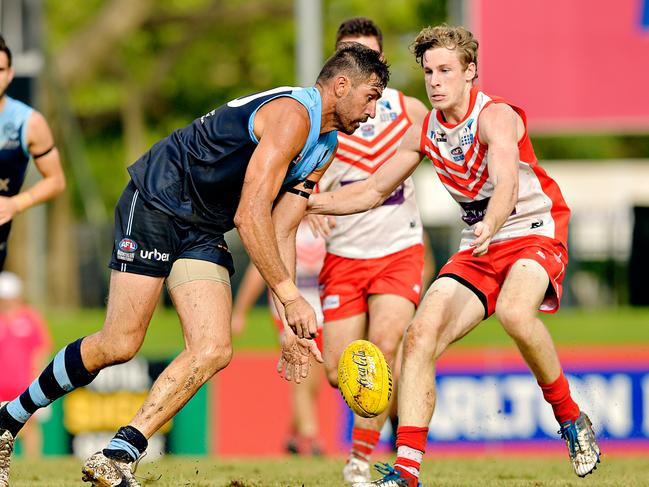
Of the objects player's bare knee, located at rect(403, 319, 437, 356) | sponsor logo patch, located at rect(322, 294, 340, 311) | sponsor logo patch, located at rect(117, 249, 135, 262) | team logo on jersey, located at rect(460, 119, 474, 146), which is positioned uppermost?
team logo on jersey, located at rect(460, 119, 474, 146)

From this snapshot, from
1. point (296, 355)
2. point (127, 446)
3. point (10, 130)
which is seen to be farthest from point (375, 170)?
point (127, 446)

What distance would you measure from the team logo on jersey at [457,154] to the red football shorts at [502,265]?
1.76ft

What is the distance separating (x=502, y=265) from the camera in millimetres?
7258

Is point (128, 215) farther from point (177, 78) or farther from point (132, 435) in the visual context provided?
point (177, 78)

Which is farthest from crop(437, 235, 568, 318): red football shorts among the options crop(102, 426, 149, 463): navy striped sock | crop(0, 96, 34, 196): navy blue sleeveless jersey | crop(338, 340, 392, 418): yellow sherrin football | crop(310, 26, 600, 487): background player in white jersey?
crop(0, 96, 34, 196): navy blue sleeveless jersey

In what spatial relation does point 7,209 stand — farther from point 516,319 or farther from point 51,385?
point 516,319

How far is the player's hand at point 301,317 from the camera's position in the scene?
6.27m

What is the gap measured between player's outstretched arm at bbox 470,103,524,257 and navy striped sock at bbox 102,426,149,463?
1.96 m

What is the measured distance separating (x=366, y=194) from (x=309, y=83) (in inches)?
333

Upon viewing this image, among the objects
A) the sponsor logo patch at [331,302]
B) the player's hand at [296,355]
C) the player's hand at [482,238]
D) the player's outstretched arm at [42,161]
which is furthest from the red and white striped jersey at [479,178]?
the player's outstretched arm at [42,161]

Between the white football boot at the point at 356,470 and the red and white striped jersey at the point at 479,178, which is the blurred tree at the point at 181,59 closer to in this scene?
the white football boot at the point at 356,470

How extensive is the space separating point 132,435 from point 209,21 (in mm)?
21771

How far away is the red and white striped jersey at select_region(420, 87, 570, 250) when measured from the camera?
23.5 feet

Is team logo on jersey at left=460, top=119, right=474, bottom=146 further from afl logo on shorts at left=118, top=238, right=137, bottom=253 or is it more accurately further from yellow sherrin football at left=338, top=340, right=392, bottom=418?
afl logo on shorts at left=118, top=238, right=137, bottom=253
